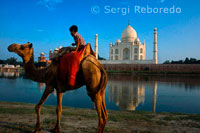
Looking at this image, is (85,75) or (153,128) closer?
(85,75)

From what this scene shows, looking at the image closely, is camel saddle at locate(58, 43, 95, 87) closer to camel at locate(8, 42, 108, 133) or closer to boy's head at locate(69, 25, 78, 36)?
camel at locate(8, 42, 108, 133)

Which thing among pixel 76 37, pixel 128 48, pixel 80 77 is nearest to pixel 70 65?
pixel 80 77

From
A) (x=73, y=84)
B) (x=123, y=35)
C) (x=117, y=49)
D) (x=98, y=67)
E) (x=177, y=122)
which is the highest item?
(x=123, y=35)

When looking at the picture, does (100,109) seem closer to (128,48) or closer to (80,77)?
(80,77)

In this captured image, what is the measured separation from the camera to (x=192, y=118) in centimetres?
534

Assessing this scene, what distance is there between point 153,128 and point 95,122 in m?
1.60

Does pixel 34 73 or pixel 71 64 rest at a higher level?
pixel 71 64

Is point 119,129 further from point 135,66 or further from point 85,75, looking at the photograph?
point 135,66

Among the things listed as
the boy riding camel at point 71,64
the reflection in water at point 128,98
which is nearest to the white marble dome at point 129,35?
the reflection in water at point 128,98

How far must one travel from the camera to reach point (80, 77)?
3637 millimetres

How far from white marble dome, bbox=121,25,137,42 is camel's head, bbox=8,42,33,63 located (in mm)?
57729

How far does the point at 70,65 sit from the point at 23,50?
1.18 m

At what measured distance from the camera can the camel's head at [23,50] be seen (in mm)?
3578

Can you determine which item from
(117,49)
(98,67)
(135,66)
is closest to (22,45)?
(98,67)
